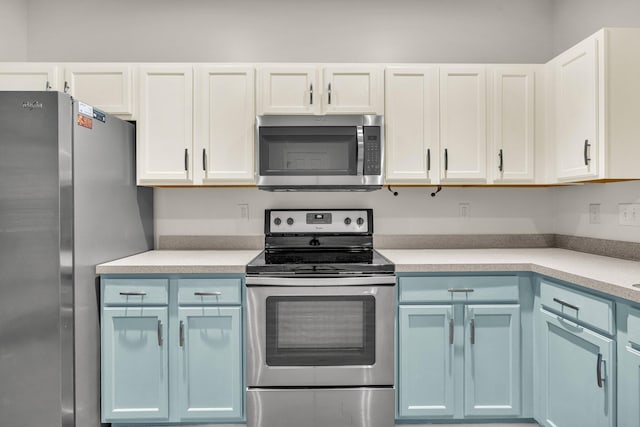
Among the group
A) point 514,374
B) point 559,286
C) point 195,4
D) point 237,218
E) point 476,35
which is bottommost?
point 514,374

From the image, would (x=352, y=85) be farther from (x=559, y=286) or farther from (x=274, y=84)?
(x=559, y=286)

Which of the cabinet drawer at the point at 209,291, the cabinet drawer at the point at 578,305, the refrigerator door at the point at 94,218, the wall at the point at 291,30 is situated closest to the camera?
the cabinet drawer at the point at 578,305

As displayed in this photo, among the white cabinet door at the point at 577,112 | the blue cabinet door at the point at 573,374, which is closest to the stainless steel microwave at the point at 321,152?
the white cabinet door at the point at 577,112

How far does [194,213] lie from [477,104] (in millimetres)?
2003

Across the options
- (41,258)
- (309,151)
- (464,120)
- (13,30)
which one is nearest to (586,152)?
(464,120)

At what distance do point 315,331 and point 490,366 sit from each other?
0.96m

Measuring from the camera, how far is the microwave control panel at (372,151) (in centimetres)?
234

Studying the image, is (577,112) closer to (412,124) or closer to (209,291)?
(412,124)

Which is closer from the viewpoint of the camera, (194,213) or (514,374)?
(514,374)

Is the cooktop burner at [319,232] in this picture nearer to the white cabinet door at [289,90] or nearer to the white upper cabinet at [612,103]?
the white cabinet door at [289,90]

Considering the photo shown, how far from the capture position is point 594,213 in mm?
2408

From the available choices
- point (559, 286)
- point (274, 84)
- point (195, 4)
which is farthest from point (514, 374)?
point (195, 4)

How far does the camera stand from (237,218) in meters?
2.76

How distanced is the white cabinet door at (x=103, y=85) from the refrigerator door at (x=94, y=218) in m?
0.15
